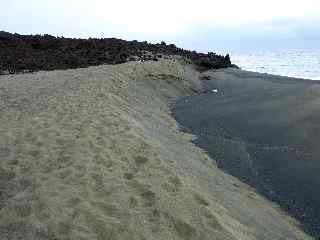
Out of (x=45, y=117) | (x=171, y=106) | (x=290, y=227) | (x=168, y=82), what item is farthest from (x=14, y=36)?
(x=290, y=227)

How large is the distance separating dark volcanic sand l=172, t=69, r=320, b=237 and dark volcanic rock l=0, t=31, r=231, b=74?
7300 mm

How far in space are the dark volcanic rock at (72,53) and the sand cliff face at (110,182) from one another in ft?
33.6

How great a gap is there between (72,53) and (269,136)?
15.9 metres

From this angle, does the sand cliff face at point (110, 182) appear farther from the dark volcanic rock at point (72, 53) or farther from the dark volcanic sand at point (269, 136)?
the dark volcanic rock at point (72, 53)

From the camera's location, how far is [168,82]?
1984 cm

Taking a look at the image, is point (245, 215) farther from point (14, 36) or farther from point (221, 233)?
point (14, 36)

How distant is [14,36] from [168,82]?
13.5 meters

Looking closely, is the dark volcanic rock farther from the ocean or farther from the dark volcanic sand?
the ocean

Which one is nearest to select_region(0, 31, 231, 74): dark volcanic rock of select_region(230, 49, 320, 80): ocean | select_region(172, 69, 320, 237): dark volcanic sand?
select_region(172, 69, 320, 237): dark volcanic sand

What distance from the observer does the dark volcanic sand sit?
9109 mm

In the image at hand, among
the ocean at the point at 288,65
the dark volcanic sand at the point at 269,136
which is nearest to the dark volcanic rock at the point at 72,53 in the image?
the dark volcanic sand at the point at 269,136

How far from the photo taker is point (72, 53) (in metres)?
25.6

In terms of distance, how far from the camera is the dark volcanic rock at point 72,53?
22938 mm

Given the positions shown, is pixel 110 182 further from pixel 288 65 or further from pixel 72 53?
pixel 288 65
